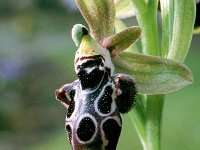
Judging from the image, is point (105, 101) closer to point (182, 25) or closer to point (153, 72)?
point (153, 72)

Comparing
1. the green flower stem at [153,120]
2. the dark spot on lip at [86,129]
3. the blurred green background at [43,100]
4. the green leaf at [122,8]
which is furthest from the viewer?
the blurred green background at [43,100]

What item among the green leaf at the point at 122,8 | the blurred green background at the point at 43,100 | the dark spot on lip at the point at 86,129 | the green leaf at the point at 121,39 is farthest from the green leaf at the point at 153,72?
the blurred green background at the point at 43,100

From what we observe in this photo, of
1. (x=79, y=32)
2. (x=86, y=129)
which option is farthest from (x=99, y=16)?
(x=86, y=129)

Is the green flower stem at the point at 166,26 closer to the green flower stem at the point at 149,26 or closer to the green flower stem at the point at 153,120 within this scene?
the green flower stem at the point at 149,26

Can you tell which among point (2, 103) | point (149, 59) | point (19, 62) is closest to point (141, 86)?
point (149, 59)

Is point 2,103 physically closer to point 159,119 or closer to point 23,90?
point 23,90

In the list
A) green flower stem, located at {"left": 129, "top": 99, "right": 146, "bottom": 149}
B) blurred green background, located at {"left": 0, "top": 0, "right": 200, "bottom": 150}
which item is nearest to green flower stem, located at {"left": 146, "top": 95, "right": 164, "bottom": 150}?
green flower stem, located at {"left": 129, "top": 99, "right": 146, "bottom": 149}
